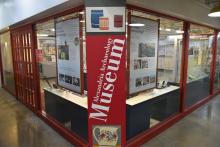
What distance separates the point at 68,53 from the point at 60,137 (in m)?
1.61

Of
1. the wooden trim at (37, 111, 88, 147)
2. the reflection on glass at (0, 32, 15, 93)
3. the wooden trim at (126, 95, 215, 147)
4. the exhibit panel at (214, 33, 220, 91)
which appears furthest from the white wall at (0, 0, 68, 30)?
the exhibit panel at (214, 33, 220, 91)

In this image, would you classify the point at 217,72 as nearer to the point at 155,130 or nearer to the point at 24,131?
the point at 155,130

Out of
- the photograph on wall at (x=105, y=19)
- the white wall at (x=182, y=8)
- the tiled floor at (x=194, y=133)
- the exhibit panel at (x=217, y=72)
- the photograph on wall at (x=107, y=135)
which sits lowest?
the tiled floor at (x=194, y=133)

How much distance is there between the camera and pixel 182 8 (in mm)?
3285

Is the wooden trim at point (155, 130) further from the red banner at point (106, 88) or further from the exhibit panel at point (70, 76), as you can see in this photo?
the exhibit panel at point (70, 76)

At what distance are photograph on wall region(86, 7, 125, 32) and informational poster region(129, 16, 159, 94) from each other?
2.22ft

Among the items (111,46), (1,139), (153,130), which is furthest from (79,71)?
(1,139)

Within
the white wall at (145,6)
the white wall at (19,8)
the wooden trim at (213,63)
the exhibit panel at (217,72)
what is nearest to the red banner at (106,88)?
the white wall at (145,6)

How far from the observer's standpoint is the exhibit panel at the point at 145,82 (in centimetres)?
294

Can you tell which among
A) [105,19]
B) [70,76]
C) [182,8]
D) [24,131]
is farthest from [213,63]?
[24,131]

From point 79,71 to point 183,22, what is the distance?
260 centimetres

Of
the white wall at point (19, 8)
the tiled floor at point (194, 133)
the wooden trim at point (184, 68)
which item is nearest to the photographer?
the white wall at point (19, 8)

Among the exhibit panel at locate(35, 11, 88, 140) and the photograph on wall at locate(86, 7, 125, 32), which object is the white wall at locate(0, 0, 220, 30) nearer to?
the photograph on wall at locate(86, 7, 125, 32)

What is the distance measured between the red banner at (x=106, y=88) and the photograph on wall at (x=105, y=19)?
0.10m
